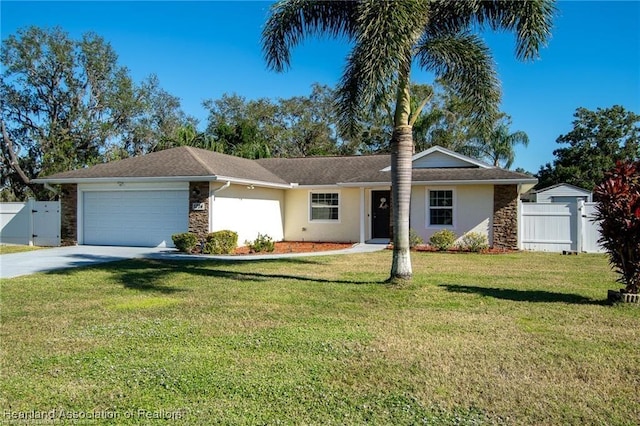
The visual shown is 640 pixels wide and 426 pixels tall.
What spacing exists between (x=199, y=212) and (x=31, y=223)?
7.51 m

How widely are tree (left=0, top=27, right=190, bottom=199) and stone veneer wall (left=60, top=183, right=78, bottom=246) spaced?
53.7ft

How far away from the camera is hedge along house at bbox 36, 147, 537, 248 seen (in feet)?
56.4

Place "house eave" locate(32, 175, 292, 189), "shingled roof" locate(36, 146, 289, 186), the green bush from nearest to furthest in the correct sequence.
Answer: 1. the green bush
2. "house eave" locate(32, 175, 292, 189)
3. "shingled roof" locate(36, 146, 289, 186)

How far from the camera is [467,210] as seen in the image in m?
18.5

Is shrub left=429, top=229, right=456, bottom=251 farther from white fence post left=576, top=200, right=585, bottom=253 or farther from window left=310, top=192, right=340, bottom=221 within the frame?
window left=310, top=192, right=340, bottom=221

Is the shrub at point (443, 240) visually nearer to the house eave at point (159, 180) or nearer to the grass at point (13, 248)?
the house eave at point (159, 180)

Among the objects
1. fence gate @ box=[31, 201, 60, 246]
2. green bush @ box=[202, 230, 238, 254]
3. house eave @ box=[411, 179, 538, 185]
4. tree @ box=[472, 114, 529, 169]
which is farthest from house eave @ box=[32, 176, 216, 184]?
tree @ box=[472, 114, 529, 169]

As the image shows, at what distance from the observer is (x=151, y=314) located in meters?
7.46

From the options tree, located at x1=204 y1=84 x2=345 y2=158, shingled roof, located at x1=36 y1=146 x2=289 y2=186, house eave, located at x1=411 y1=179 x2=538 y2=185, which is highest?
tree, located at x1=204 y1=84 x2=345 y2=158

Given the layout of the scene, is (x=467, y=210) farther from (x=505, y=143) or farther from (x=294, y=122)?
(x=294, y=122)

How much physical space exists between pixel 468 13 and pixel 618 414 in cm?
832

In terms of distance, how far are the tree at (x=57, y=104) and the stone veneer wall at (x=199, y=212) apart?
20.7 metres

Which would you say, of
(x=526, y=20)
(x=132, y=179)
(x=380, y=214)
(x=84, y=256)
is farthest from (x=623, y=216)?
(x=132, y=179)

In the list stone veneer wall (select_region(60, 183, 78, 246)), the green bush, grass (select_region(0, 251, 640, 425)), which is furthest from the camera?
stone veneer wall (select_region(60, 183, 78, 246))
